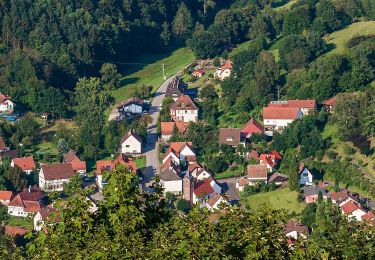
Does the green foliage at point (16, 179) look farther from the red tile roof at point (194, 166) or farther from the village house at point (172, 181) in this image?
the red tile roof at point (194, 166)

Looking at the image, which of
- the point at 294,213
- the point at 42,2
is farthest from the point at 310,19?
the point at 294,213

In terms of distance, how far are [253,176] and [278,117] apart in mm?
4893

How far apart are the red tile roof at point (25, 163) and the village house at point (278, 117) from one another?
27.3ft

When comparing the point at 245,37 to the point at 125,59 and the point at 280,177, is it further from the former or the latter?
the point at 280,177

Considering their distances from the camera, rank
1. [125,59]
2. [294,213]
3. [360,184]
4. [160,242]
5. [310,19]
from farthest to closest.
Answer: [125,59], [310,19], [360,184], [294,213], [160,242]

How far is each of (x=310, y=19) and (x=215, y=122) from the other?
946 centimetres

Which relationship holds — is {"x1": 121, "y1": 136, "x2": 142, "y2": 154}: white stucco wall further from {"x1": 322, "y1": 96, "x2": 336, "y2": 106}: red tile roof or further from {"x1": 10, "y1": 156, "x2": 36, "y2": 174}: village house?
{"x1": 322, "y1": 96, "x2": 336, "y2": 106}: red tile roof

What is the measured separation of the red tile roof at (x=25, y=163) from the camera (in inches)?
1153

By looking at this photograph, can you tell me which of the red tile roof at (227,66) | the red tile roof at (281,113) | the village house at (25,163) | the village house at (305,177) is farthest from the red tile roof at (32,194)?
the red tile roof at (227,66)

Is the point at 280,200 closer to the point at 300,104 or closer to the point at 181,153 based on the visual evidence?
the point at 181,153

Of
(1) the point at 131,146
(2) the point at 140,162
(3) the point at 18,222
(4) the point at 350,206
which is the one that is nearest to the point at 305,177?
(4) the point at 350,206

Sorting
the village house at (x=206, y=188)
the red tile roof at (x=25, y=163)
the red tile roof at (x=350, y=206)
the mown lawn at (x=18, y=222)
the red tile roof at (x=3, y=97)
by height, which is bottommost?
the mown lawn at (x=18, y=222)

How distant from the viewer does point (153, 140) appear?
32406 millimetres

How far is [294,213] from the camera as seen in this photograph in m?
24.8
